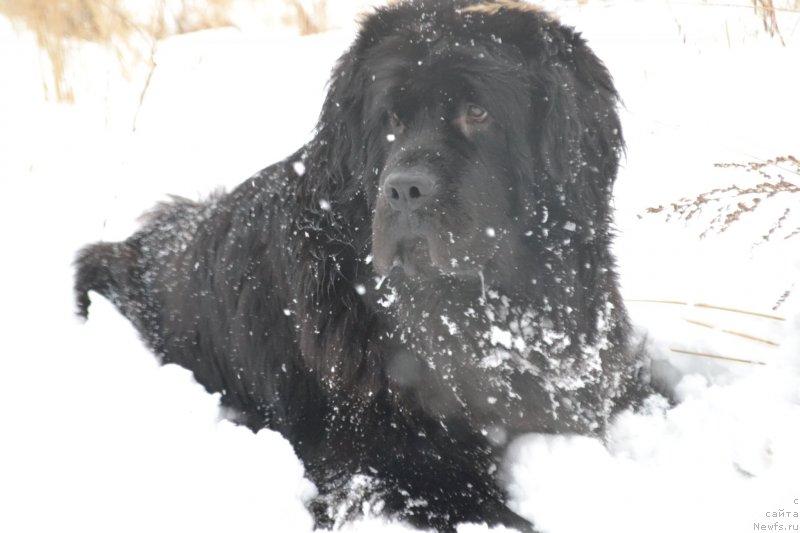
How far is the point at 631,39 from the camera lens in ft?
21.0

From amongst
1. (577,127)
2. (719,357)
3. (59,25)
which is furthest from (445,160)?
(59,25)

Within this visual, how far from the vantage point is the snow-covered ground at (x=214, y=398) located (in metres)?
2.15

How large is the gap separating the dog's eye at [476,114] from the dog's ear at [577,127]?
0.21 metres

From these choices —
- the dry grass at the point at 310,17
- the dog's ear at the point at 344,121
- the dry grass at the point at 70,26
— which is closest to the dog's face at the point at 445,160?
the dog's ear at the point at 344,121

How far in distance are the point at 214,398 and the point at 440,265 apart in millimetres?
942

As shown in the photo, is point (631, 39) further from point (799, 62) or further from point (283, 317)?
point (283, 317)

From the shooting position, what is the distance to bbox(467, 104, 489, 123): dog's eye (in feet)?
8.08

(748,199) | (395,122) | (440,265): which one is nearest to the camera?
(440,265)

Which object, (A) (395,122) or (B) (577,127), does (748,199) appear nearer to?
(B) (577,127)

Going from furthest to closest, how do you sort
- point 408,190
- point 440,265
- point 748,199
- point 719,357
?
point 748,199 → point 719,357 → point 440,265 → point 408,190

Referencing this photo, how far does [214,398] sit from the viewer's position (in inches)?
103

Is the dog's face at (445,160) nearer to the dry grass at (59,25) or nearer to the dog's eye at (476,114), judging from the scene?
the dog's eye at (476,114)

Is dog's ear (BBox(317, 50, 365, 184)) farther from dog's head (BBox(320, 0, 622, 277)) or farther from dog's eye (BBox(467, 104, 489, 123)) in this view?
dog's eye (BBox(467, 104, 489, 123))

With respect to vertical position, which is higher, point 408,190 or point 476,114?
point 476,114
